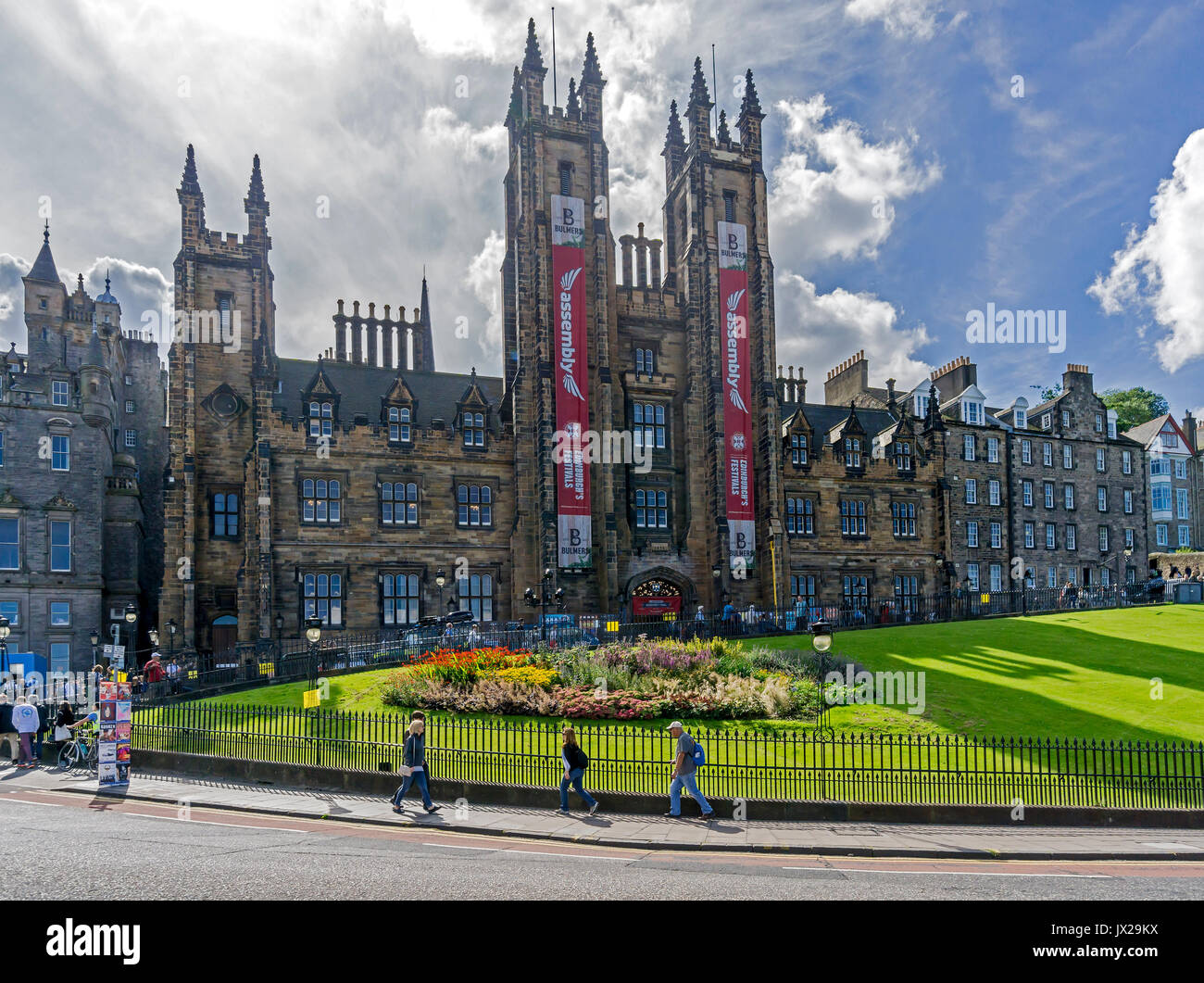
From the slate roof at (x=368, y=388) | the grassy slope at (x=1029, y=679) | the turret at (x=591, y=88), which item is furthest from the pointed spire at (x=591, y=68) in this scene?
the grassy slope at (x=1029, y=679)

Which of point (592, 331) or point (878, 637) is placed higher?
point (592, 331)

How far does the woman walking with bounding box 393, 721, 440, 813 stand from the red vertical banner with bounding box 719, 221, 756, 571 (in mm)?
29745

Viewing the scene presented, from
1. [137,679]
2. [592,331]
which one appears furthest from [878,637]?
[137,679]

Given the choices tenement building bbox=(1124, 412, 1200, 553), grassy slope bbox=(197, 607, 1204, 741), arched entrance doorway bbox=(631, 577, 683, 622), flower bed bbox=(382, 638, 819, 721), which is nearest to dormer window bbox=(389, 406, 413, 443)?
arched entrance doorway bbox=(631, 577, 683, 622)

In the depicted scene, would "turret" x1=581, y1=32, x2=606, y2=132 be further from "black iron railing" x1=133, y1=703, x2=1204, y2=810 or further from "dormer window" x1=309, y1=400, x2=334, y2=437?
"black iron railing" x1=133, y1=703, x2=1204, y2=810

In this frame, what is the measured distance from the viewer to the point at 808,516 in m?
47.7

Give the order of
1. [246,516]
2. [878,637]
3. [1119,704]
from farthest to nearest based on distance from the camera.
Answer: [246,516]
[878,637]
[1119,704]

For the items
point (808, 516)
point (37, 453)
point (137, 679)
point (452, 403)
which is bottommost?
point (137, 679)

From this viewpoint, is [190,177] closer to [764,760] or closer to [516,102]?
[516,102]

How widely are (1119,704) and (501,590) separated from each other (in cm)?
2697

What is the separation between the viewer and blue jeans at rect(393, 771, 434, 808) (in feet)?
50.7

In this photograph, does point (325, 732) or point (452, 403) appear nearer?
point (325, 732)

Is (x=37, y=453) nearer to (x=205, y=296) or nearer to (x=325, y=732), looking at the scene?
(x=205, y=296)

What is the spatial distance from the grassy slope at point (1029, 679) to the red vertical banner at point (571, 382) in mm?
11953
